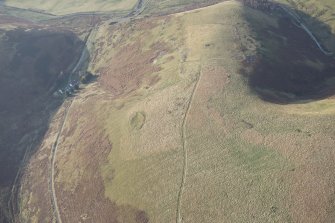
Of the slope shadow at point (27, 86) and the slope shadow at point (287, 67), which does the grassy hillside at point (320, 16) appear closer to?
the slope shadow at point (287, 67)

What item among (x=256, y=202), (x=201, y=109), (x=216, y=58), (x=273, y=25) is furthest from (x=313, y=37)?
(x=256, y=202)

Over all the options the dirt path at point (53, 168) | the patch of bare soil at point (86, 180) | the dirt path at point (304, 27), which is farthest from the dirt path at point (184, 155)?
the dirt path at point (304, 27)

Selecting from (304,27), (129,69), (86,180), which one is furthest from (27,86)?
(304,27)

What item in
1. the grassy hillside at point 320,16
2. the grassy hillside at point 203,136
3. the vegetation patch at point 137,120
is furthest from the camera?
the grassy hillside at point 320,16

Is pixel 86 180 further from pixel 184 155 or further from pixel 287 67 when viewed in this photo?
pixel 287 67

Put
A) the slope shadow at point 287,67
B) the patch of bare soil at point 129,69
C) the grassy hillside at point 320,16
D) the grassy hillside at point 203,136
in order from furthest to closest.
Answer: the grassy hillside at point 320,16 → the patch of bare soil at point 129,69 → the slope shadow at point 287,67 → the grassy hillside at point 203,136

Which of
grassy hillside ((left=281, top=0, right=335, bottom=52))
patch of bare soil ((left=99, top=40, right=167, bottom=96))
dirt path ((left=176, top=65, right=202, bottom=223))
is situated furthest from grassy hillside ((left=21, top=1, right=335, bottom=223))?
grassy hillside ((left=281, top=0, right=335, bottom=52))

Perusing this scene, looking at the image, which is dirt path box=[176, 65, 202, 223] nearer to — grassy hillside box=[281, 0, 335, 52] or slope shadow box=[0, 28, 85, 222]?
slope shadow box=[0, 28, 85, 222]

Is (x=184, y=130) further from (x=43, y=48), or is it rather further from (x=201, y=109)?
(x=43, y=48)
